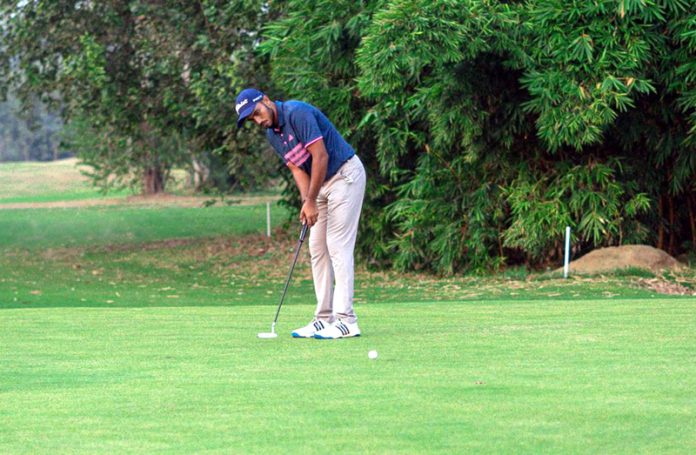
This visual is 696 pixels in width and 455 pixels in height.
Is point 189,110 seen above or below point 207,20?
below

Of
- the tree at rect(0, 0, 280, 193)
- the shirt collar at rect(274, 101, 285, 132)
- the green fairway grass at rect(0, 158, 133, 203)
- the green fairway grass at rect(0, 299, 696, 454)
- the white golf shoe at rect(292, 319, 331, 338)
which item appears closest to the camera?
the green fairway grass at rect(0, 299, 696, 454)

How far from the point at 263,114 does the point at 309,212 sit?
762mm

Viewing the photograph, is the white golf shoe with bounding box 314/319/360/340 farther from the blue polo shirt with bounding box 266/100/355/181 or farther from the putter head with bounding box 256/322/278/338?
the blue polo shirt with bounding box 266/100/355/181

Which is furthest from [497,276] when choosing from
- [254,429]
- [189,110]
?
[254,429]

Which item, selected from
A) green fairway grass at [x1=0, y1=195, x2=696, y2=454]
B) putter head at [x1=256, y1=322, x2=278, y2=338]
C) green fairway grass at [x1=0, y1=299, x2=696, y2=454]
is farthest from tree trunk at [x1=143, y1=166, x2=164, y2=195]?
putter head at [x1=256, y1=322, x2=278, y2=338]

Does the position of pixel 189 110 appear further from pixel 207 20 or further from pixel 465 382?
pixel 465 382

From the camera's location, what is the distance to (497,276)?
1755 cm

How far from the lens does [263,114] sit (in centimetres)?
811

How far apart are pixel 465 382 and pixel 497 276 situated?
1148cm

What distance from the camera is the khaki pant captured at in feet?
27.4

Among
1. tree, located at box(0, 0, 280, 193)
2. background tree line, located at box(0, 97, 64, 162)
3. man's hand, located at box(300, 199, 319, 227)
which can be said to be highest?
background tree line, located at box(0, 97, 64, 162)

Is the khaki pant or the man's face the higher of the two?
the man's face

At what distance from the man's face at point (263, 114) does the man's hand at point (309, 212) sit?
61cm

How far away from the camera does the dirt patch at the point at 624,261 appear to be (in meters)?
16.2
